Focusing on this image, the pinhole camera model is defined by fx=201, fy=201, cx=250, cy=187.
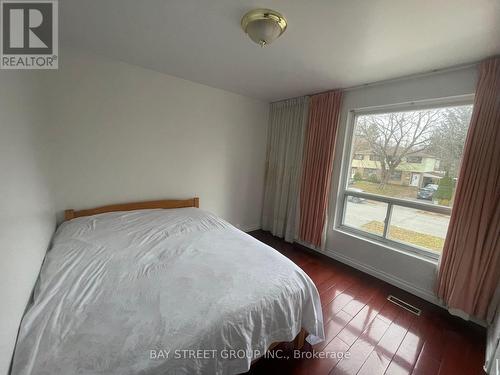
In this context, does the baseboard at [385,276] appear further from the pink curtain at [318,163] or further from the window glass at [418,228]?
the window glass at [418,228]

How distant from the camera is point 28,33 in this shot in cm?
132

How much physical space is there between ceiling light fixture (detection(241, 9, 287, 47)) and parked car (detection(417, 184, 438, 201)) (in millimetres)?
2064

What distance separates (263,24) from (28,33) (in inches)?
60.6

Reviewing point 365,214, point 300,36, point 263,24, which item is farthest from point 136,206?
point 365,214

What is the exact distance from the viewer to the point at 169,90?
7.98 ft

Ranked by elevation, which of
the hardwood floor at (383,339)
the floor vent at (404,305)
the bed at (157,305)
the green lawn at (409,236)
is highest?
the green lawn at (409,236)

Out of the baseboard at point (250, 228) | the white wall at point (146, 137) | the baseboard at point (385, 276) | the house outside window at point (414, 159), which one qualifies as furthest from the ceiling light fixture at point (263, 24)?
the baseboard at point (250, 228)

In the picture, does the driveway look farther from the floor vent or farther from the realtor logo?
the realtor logo

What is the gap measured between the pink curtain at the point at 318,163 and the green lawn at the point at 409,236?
0.59 meters

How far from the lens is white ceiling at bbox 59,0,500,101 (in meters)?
1.20

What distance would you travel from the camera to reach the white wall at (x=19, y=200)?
0.80 m

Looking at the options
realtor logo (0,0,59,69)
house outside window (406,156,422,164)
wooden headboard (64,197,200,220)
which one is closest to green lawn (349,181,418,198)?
house outside window (406,156,422,164)

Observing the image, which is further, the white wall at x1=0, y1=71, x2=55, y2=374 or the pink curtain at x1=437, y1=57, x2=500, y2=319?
the pink curtain at x1=437, y1=57, x2=500, y2=319

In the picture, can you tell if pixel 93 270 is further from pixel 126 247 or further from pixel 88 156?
pixel 88 156
